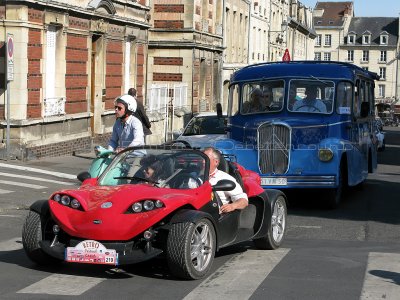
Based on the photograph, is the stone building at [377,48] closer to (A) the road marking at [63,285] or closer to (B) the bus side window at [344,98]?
(B) the bus side window at [344,98]

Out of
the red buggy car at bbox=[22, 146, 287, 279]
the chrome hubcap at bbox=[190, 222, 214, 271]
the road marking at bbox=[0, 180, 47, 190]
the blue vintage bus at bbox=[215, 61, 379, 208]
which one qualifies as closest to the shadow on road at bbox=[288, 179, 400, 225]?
the blue vintage bus at bbox=[215, 61, 379, 208]

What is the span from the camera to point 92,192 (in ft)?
28.6

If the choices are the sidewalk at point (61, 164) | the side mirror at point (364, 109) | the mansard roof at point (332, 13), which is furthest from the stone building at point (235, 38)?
the mansard roof at point (332, 13)

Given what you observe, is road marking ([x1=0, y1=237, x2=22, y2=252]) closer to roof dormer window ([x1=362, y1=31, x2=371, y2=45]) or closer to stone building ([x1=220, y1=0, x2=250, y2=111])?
stone building ([x1=220, y1=0, x2=250, y2=111])

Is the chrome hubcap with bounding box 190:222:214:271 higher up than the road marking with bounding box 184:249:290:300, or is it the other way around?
the chrome hubcap with bounding box 190:222:214:271

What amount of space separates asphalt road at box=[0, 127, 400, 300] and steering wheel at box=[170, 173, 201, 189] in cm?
85

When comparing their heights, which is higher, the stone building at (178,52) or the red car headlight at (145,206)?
the stone building at (178,52)

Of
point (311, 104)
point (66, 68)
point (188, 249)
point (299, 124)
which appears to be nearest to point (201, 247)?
point (188, 249)

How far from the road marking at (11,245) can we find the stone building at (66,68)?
10536mm

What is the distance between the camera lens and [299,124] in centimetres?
1532

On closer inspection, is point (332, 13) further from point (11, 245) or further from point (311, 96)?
point (11, 245)

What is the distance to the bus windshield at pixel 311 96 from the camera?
15719 mm

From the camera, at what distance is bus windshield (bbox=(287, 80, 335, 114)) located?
15.7m

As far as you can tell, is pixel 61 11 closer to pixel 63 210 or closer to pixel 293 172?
pixel 293 172
